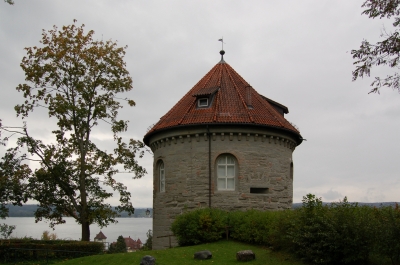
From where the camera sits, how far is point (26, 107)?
85.6ft

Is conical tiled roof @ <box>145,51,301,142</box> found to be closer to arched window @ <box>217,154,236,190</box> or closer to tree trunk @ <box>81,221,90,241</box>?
arched window @ <box>217,154,236,190</box>

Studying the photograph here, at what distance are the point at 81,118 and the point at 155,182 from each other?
18.5ft

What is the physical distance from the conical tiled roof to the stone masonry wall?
19.0 inches

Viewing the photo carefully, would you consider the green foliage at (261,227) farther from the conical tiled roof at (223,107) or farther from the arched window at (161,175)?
the arched window at (161,175)

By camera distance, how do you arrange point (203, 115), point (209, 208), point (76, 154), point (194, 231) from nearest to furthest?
1. point (194, 231)
2. point (209, 208)
3. point (203, 115)
4. point (76, 154)

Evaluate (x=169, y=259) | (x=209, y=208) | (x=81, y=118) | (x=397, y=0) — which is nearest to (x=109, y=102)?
(x=81, y=118)

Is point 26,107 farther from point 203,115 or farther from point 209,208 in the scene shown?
point 209,208

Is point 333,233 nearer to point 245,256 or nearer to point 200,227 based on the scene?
point 245,256

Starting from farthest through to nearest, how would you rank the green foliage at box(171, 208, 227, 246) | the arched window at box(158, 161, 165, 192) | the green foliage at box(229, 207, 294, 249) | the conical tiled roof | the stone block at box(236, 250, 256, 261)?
the arched window at box(158, 161, 165, 192) → the conical tiled roof → the green foliage at box(171, 208, 227, 246) → the green foliage at box(229, 207, 294, 249) → the stone block at box(236, 250, 256, 261)

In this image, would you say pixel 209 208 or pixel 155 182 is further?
pixel 155 182

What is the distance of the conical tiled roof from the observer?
22266 mm

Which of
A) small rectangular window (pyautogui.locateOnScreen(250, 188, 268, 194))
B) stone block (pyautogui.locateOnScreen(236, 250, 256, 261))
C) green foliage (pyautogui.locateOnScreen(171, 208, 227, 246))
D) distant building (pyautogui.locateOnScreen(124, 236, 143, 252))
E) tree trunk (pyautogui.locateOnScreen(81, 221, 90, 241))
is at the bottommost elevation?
distant building (pyautogui.locateOnScreen(124, 236, 143, 252))

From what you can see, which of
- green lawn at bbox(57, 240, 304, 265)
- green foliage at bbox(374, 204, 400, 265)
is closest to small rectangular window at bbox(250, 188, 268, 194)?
green lawn at bbox(57, 240, 304, 265)

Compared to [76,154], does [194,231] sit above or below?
below
